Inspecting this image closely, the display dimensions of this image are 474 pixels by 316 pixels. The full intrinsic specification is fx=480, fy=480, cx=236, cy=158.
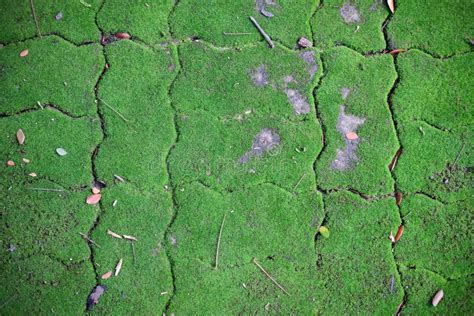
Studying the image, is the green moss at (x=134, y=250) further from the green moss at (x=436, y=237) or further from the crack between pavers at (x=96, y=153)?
the green moss at (x=436, y=237)

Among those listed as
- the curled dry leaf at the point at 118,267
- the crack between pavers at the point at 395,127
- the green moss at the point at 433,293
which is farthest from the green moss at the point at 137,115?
the green moss at the point at 433,293

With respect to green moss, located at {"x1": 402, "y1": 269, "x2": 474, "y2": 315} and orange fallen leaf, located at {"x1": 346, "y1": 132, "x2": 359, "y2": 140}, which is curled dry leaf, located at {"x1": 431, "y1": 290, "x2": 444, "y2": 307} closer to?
green moss, located at {"x1": 402, "y1": 269, "x2": 474, "y2": 315}

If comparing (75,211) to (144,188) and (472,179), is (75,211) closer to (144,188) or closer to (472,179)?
(144,188)

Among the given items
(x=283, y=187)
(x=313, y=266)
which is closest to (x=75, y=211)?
(x=283, y=187)

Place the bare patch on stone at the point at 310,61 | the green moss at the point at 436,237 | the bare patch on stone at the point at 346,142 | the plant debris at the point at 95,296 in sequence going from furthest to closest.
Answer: the bare patch on stone at the point at 310,61, the bare patch on stone at the point at 346,142, the green moss at the point at 436,237, the plant debris at the point at 95,296

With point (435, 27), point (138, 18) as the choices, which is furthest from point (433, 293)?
point (138, 18)
